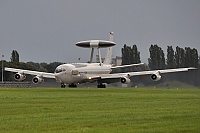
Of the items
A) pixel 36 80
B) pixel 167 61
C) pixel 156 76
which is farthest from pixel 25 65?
pixel 156 76

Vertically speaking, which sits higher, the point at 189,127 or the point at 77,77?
the point at 77,77

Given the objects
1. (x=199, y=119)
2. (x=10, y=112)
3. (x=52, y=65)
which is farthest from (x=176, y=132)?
(x=52, y=65)

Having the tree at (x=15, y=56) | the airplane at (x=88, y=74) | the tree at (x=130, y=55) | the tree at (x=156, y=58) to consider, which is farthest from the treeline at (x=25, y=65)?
the airplane at (x=88, y=74)

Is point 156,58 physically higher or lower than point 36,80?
higher

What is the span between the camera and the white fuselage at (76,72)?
9544 cm

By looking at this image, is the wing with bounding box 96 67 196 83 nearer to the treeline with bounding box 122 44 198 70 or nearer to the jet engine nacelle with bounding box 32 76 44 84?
the jet engine nacelle with bounding box 32 76 44 84

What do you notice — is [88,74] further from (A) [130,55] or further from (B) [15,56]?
(B) [15,56]

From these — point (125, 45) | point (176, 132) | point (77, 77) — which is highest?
point (125, 45)

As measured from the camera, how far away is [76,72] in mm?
96312

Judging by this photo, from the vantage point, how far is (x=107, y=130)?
72.5 feet

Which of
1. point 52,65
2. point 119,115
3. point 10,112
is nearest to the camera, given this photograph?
point 119,115

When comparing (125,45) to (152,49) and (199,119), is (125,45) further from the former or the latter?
(199,119)

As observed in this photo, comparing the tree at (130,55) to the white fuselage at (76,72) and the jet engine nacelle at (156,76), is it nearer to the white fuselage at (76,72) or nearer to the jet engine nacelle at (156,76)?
the white fuselage at (76,72)

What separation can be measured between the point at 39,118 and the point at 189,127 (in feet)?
21.8
